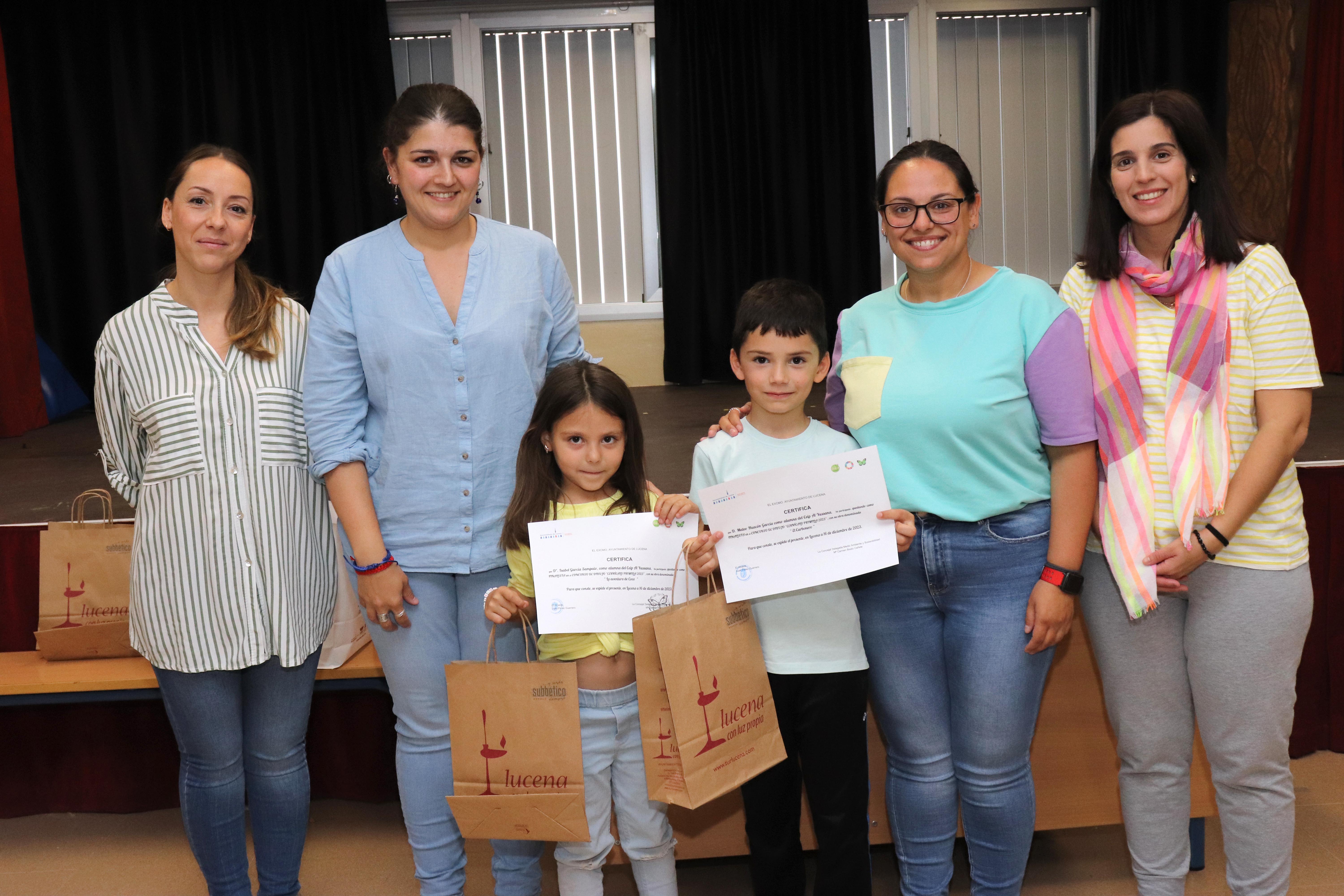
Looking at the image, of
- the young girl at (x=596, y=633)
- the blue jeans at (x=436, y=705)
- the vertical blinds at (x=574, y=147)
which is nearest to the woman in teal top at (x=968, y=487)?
the young girl at (x=596, y=633)

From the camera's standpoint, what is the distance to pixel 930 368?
1520 mm

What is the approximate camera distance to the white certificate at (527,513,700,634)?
1.54 metres

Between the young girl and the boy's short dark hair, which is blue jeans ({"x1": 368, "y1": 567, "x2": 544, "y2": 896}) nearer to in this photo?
the young girl

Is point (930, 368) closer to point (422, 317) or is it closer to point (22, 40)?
point (422, 317)

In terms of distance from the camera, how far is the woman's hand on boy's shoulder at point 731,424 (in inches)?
64.9

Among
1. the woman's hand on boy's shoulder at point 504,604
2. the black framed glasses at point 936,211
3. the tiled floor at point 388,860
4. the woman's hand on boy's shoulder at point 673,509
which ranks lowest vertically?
the tiled floor at point 388,860

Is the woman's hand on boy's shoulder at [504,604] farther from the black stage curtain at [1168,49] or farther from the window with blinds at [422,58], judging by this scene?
the black stage curtain at [1168,49]

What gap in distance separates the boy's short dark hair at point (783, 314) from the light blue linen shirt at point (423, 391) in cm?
33

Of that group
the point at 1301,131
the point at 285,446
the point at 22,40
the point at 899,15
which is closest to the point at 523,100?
the point at 899,15

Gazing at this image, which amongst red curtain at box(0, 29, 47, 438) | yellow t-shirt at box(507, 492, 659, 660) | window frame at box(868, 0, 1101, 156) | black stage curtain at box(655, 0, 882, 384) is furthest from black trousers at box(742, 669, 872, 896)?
window frame at box(868, 0, 1101, 156)

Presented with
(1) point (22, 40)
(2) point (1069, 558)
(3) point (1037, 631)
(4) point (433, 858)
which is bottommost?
(4) point (433, 858)

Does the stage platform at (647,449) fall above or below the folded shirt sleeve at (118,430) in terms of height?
below

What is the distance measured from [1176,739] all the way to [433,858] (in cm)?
114

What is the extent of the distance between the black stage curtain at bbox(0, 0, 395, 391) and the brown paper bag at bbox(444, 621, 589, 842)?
5.01m
